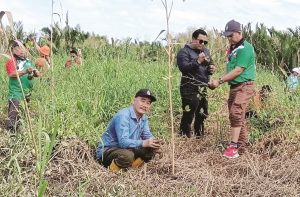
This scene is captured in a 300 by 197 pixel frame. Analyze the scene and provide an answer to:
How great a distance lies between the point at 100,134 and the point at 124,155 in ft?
2.36

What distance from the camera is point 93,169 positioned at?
481 centimetres

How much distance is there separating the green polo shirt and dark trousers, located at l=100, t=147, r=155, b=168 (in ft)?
4.08

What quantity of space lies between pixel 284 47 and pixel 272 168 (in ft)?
20.4

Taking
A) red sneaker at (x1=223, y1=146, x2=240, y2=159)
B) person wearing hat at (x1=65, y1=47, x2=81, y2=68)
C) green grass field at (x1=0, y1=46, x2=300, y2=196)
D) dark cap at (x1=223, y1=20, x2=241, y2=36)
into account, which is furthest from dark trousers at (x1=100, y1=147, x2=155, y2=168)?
person wearing hat at (x1=65, y1=47, x2=81, y2=68)

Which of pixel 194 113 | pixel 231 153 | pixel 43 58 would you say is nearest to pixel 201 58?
pixel 194 113

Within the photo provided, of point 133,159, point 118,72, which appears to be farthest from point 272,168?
point 118,72

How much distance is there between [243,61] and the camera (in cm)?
539

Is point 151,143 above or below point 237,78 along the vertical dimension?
below

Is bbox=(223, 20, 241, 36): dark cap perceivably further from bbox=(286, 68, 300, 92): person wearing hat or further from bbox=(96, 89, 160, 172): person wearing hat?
bbox=(286, 68, 300, 92): person wearing hat

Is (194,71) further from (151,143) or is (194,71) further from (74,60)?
(74,60)

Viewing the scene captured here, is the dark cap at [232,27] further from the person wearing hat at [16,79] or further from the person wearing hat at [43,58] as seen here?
the person wearing hat at [16,79]

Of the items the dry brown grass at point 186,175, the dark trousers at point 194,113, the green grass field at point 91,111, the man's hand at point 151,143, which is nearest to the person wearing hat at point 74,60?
the green grass field at point 91,111

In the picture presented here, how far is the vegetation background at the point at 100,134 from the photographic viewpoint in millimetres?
4305

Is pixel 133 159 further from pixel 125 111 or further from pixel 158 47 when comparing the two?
pixel 158 47
